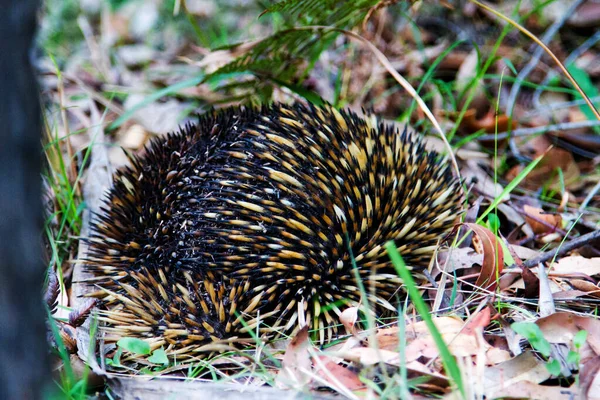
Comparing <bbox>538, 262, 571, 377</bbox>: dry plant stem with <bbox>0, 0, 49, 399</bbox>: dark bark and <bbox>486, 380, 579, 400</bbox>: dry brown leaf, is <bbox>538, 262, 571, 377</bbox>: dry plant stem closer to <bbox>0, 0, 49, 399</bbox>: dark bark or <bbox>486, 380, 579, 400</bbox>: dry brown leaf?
<bbox>486, 380, 579, 400</bbox>: dry brown leaf

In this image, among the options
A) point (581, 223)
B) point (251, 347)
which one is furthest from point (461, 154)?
point (251, 347)

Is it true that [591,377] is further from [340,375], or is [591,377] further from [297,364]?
[297,364]

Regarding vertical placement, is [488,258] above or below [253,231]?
below

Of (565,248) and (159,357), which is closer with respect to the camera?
(159,357)

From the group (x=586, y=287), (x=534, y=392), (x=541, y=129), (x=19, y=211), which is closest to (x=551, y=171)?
(x=541, y=129)

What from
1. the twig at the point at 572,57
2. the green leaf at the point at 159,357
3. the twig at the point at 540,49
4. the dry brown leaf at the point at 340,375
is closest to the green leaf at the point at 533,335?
the dry brown leaf at the point at 340,375

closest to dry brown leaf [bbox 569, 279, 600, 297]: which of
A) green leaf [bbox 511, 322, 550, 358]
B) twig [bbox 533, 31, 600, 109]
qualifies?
green leaf [bbox 511, 322, 550, 358]
